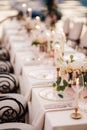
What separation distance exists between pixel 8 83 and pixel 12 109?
804 mm

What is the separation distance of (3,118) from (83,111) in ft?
2.63

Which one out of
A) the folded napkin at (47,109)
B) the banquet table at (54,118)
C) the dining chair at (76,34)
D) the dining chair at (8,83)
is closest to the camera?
the banquet table at (54,118)

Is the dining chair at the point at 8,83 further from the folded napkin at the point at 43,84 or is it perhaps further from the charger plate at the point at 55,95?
the charger plate at the point at 55,95

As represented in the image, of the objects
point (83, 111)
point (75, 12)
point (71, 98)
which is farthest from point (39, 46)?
point (75, 12)

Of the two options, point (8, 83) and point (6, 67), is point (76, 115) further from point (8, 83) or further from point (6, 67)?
point (6, 67)

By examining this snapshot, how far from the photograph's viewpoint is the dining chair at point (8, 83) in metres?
3.45

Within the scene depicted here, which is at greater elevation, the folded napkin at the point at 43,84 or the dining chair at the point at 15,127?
the folded napkin at the point at 43,84

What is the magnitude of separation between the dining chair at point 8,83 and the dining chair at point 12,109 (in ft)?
1.46

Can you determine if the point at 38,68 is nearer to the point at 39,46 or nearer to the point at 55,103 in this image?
the point at 39,46

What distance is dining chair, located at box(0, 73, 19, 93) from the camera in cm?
345

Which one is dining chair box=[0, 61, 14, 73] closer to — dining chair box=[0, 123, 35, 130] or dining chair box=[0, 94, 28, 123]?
dining chair box=[0, 94, 28, 123]

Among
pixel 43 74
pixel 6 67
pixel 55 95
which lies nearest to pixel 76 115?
pixel 55 95

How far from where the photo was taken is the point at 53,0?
7.89 m

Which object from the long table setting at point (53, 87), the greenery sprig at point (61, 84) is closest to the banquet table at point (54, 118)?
the long table setting at point (53, 87)
